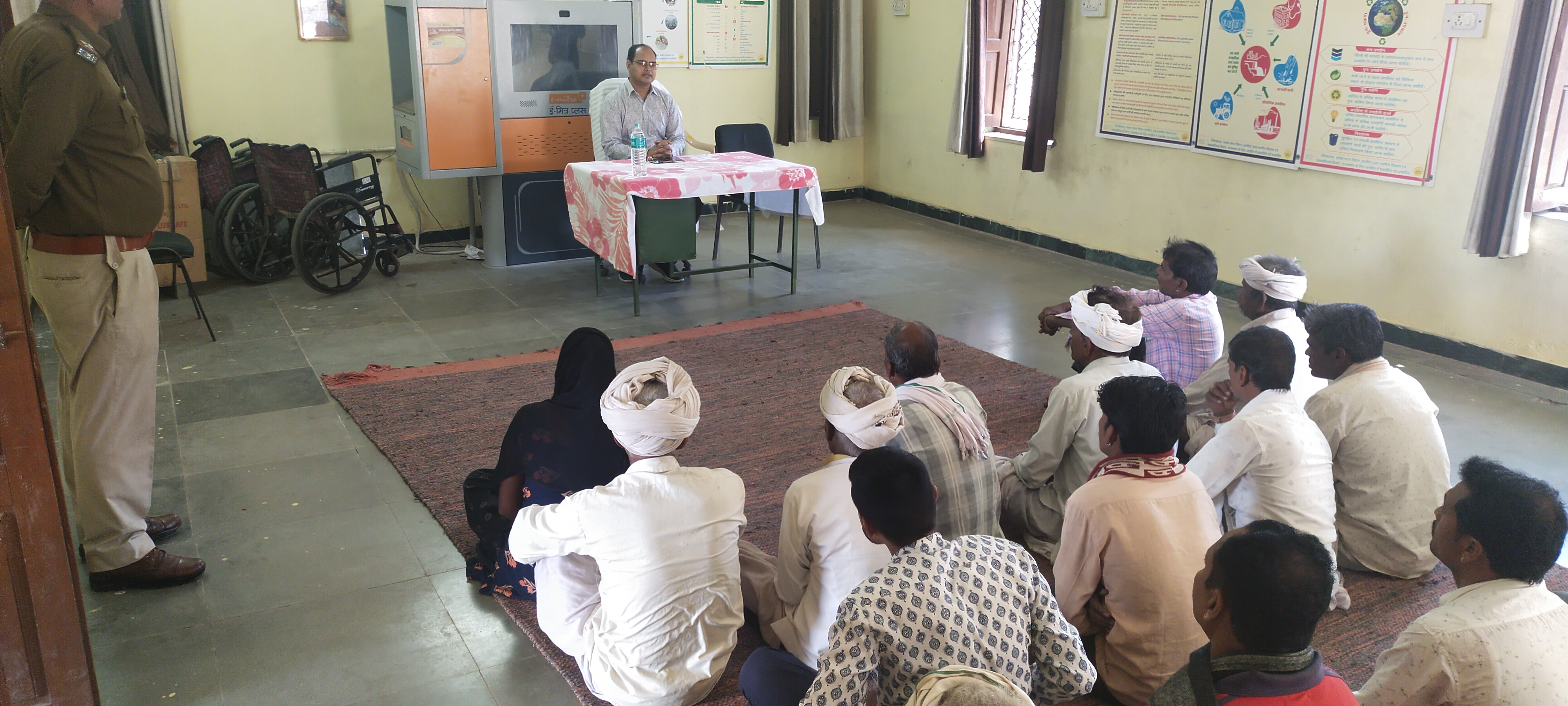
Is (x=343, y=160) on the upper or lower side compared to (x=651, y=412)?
upper

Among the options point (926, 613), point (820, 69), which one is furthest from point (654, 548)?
point (820, 69)

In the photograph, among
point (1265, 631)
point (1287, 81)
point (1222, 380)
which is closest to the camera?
point (1265, 631)

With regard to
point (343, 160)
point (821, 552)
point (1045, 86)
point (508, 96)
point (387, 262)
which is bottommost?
point (387, 262)

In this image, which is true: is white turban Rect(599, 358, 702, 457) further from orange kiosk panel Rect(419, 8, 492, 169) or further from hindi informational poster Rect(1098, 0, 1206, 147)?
hindi informational poster Rect(1098, 0, 1206, 147)

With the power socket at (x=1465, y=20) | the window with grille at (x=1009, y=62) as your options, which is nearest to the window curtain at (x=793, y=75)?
the window with grille at (x=1009, y=62)

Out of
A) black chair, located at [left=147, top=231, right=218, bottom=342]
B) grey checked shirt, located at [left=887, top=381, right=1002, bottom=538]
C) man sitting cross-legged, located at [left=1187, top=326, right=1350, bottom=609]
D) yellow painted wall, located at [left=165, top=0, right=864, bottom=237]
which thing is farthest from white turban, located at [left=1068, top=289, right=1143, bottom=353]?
yellow painted wall, located at [left=165, top=0, right=864, bottom=237]

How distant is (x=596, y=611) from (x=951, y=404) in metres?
0.96

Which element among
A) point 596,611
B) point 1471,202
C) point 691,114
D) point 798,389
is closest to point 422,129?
point 691,114

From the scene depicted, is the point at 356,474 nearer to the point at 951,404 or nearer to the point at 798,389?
the point at 798,389

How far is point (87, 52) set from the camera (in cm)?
265

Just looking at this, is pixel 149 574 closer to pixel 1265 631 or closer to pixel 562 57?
pixel 1265 631

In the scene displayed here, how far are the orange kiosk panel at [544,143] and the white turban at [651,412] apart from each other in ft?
14.9

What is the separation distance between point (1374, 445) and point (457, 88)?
16.9 ft

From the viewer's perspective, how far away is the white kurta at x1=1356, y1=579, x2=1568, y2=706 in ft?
5.59
